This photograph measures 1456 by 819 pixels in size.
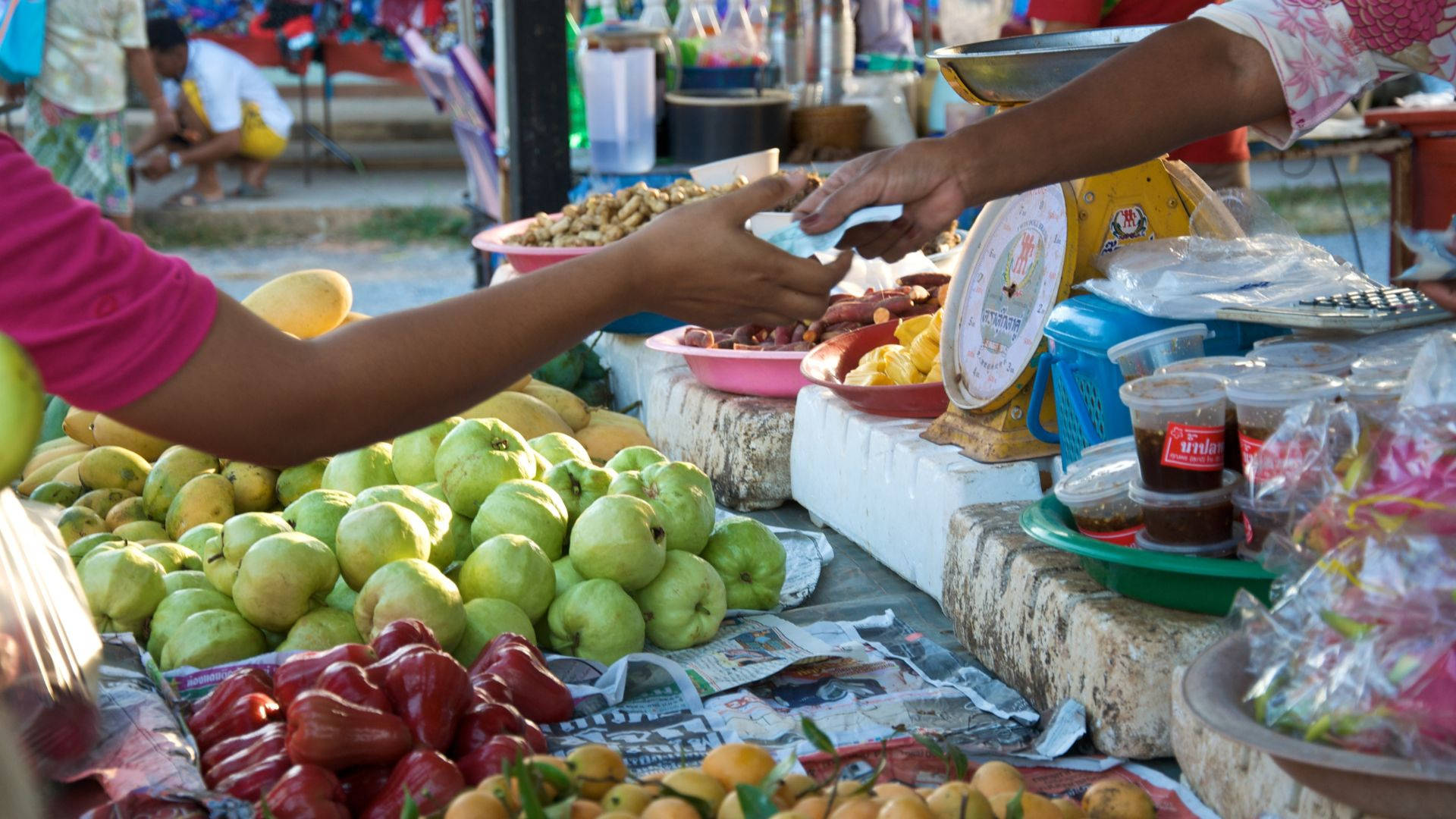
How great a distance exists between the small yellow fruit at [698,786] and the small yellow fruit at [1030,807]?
285 millimetres

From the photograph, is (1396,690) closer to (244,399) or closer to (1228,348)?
(1228,348)

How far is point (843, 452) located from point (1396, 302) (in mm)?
1220

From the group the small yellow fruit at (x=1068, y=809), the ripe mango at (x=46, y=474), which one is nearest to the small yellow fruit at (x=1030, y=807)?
the small yellow fruit at (x=1068, y=809)

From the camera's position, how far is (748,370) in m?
3.29

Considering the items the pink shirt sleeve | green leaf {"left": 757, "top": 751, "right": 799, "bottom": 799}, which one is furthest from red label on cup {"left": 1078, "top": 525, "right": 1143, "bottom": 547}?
the pink shirt sleeve

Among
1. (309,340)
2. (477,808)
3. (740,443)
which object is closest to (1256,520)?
(477,808)

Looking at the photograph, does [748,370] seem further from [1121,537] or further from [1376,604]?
[1376,604]

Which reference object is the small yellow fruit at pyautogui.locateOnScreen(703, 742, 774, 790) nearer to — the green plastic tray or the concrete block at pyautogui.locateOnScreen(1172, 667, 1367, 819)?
the concrete block at pyautogui.locateOnScreen(1172, 667, 1367, 819)

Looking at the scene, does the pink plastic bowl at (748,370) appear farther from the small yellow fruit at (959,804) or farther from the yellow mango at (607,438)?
the small yellow fruit at (959,804)

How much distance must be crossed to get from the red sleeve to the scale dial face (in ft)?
3.64

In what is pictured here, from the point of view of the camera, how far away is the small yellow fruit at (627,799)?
1348mm

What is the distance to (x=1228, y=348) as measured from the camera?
201 cm

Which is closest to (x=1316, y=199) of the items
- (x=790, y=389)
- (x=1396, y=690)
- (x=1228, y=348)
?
(x=790, y=389)

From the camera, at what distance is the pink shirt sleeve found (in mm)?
1262
